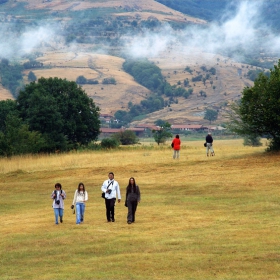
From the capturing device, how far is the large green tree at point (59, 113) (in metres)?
78.6

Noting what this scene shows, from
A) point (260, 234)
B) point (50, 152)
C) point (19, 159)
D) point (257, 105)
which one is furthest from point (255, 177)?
point (50, 152)

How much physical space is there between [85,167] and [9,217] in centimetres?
2106

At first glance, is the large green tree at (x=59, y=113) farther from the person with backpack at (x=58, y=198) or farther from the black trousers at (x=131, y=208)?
the black trousers at (x=131, y=208)

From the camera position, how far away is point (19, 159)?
2408 inches

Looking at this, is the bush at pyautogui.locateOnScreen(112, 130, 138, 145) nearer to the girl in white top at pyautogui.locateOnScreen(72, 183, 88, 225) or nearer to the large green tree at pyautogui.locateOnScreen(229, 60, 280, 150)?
the large green tree at pyautogui.locateOnScreen(229, 60, 280, 150)

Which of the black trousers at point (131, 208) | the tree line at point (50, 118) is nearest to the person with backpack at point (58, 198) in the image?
the black trousers at point (131, 208)

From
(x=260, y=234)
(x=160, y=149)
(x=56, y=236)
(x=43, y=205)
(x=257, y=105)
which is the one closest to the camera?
(x=260, y=234)

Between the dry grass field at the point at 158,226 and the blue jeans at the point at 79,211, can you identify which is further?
the blue jeans at the point at 79,211

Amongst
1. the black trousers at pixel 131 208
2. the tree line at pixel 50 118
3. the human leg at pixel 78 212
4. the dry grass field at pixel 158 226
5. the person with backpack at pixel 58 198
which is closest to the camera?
the dry grass field at pixel 158 226

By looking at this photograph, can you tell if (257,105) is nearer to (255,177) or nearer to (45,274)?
(255,177)

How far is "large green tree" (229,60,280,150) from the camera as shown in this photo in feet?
174

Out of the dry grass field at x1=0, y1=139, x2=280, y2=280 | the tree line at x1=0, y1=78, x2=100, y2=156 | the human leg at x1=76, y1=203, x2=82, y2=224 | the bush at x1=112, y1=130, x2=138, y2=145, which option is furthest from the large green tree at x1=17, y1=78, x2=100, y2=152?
the human leg at x1=76, y1=203, x2=82, y2=224

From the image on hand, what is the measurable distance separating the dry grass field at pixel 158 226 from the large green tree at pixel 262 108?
1978 mm

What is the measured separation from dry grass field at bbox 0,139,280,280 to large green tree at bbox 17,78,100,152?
24442 millimetres
